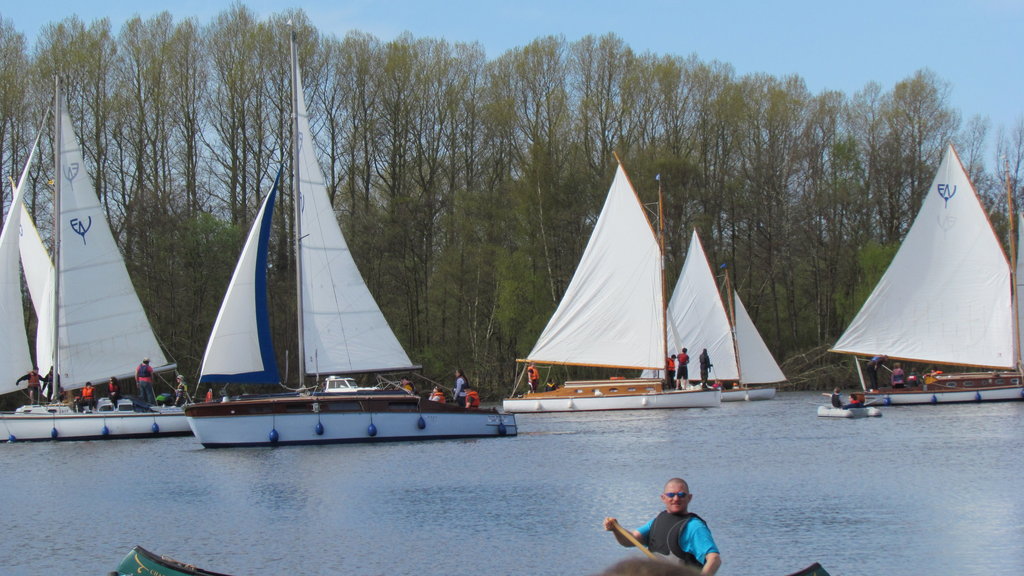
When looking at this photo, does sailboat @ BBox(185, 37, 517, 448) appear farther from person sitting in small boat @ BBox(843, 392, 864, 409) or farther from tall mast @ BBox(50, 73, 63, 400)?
person sitting in small boat @ BBox(843, 392, 864, 409)

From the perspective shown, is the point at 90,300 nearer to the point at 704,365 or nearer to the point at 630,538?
the point at 704,365

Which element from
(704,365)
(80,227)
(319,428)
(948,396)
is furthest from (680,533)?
(704,365)

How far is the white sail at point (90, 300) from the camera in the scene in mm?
39500

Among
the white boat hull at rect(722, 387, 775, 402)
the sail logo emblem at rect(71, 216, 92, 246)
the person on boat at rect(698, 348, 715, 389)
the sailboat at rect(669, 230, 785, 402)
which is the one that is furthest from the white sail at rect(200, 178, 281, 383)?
the white boat hull at rect(722, 387, 775, 402)

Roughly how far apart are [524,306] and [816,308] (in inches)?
646

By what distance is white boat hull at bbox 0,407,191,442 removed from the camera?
3928 centimetres

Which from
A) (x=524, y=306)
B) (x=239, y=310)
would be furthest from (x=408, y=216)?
(x=239, y=310)

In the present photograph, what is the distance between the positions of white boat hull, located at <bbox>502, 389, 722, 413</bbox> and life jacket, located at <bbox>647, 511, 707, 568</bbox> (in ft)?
120

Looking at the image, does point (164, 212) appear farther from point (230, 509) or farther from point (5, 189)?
point (230, 509)

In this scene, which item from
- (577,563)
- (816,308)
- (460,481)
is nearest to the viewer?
(577,563)

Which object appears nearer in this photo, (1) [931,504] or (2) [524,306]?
(1) [931,504]

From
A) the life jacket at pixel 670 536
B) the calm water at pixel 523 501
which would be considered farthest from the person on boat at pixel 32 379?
the life jacket at pixel 670 536

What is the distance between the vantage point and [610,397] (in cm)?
4850

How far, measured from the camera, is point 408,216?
64625mm
